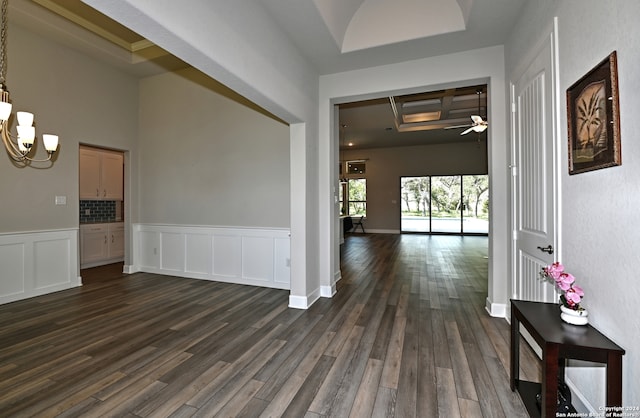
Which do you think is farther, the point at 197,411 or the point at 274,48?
the point at 274,48

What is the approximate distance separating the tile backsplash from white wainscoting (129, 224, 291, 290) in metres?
1.44

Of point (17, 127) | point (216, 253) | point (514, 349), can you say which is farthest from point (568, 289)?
point (17, 127)

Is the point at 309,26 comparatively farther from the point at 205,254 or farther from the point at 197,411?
the point at 205,254

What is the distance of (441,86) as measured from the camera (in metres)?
3.22

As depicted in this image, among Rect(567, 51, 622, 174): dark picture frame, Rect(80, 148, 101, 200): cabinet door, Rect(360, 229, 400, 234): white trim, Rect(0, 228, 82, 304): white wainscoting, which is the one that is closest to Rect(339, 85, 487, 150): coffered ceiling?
Rect(567, 51, 622, 174): dark picture frame

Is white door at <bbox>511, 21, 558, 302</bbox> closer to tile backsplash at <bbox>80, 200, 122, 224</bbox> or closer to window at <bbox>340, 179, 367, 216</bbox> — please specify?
tile backsplash at <bbox>80, 200, 122, 224</bbox>

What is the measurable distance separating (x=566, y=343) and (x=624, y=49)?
51.6 inches

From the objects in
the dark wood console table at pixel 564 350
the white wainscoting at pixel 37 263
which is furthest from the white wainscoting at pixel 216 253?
the dark wood console table at pixel 564 350

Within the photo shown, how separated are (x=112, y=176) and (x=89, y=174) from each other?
485 mm

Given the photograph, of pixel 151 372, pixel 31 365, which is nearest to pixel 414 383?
pixel 151 372

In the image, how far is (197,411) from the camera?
1601 millimetres

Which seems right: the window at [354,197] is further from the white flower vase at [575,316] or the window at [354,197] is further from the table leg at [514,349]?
the white flower vase at [575,316]

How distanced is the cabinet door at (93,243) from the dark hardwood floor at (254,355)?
5.82ft

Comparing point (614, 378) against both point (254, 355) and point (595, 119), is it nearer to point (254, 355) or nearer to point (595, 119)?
point (595, 119)
